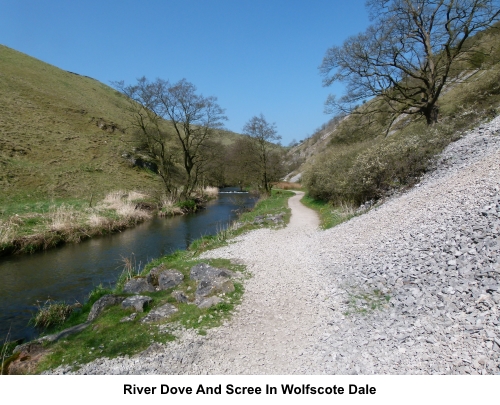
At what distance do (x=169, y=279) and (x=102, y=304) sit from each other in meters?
2.21

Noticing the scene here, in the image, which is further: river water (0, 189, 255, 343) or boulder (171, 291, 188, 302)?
river water (0, 189, 255, 343)

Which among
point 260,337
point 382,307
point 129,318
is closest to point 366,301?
point 382,307

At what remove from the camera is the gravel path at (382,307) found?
490 cm

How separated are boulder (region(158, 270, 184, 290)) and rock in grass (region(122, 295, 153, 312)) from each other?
1.45 meters

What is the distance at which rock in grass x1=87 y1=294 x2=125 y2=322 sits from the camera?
7738mm

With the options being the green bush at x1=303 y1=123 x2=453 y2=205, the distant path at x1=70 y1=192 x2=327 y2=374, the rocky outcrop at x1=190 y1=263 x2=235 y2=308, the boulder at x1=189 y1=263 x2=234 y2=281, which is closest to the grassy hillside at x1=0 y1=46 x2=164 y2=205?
the boulder at x1=189 y1=263 x2=234 y2=281

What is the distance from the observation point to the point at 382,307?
21.2 ft

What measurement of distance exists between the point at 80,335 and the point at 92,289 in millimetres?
5745

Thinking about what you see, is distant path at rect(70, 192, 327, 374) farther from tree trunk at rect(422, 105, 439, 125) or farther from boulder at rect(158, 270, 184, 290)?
tree trunk at rect(422, 105, 439, 125)

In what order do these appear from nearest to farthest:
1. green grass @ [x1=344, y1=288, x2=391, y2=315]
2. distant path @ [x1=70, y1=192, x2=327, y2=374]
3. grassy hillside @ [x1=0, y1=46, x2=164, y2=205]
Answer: distant path @ [x1=70, y1=192, x2=327, y2=374] < green grass @ [x1=344, y1=288, x2=391, y2=315] < grassy hillside @ [x1=0, y1=46, x2=164, y2=205]

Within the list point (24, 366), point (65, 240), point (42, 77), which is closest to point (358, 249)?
point (24, 366)

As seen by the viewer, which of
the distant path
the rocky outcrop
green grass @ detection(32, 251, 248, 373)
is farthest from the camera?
the rocky outcrop

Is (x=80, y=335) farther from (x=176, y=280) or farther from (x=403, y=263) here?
(x=403, y=263)

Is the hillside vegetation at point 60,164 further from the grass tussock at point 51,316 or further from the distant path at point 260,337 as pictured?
the distant path at point 260,337
